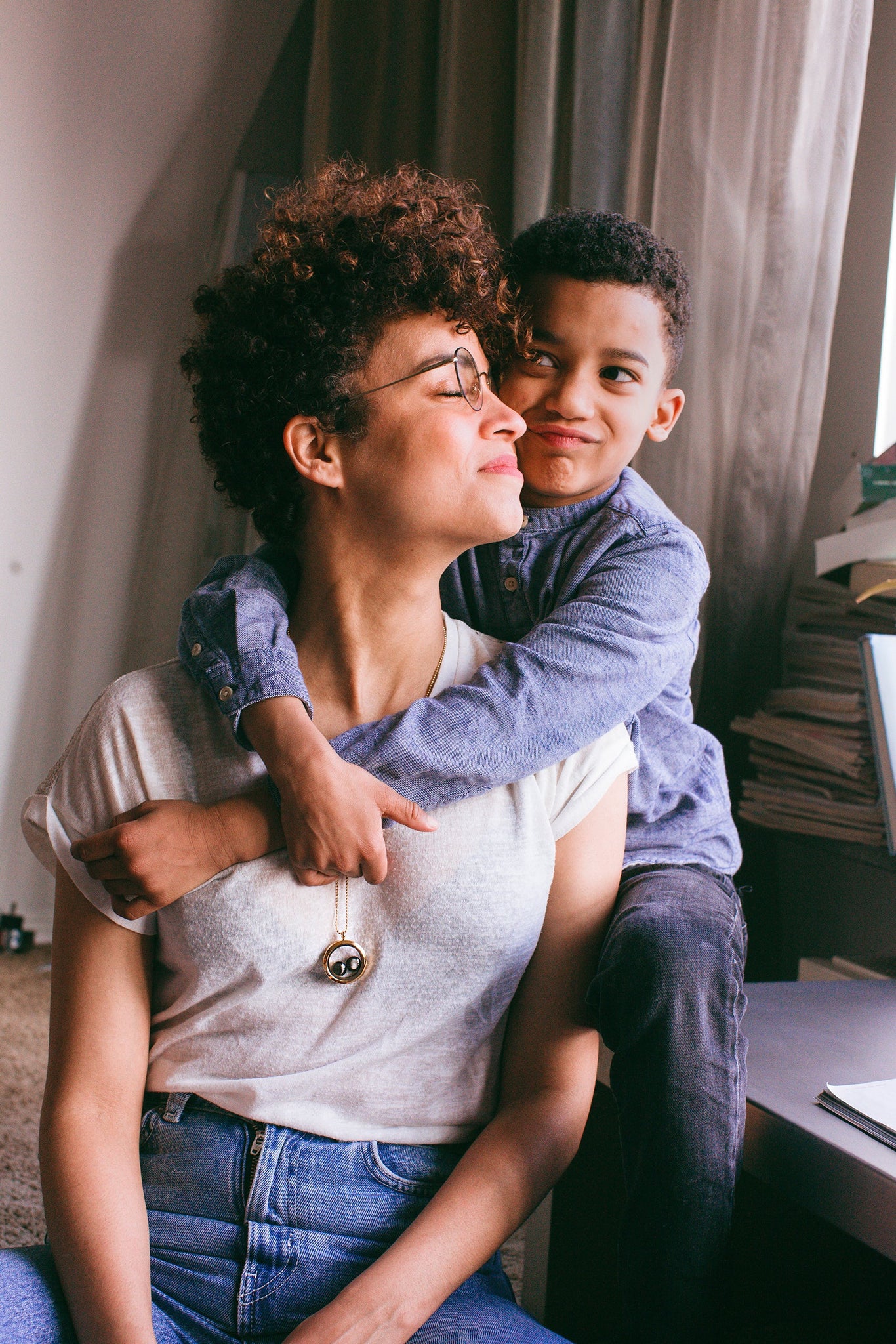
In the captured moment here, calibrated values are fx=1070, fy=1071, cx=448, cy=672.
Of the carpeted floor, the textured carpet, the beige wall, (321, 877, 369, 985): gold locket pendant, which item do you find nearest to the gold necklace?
(321, 877, 369, 985): gold locket pendant

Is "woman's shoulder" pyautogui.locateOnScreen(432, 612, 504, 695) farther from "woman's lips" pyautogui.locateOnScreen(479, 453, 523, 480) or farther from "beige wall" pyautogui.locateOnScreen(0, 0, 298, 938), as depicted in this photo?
"beige wall" pyautogui.locateOnScreen(0, 0, 298, 938)

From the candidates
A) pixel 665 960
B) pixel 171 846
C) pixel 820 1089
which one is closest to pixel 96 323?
pixel 171 846

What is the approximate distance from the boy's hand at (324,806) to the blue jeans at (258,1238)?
24 centimetres

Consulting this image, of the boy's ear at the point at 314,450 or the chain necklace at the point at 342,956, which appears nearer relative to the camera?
the chain necklace at the point at 342,956

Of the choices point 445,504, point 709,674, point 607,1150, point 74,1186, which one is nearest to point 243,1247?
point 74,1186

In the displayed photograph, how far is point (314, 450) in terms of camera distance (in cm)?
111

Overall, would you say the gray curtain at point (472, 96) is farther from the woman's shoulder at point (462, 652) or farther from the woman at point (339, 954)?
the woman's shoulder at point (462, 652)

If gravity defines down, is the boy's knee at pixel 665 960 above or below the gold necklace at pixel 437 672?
below

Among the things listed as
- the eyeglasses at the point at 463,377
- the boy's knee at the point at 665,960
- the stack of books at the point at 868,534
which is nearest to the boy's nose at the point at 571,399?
the eyeglasses at the point at 463,377

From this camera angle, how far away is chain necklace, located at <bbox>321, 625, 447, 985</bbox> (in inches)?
37.3

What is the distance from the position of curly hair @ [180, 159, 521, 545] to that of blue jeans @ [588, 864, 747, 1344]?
→ 58 cm

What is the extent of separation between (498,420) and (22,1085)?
175 centimetres

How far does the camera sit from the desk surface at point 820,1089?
814mm

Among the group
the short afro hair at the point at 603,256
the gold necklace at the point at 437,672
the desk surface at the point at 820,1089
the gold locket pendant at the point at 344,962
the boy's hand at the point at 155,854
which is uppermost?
the short afro hair at the point at 603,256
